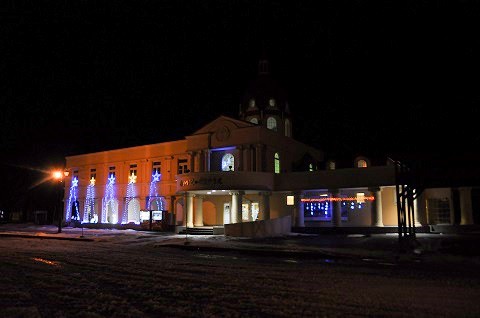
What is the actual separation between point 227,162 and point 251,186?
17.7 feet

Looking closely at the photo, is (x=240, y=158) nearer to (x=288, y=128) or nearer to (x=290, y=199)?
(x=290, y=199)

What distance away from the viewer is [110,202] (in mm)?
46594

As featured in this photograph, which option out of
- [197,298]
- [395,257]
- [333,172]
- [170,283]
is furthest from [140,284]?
[333,172]

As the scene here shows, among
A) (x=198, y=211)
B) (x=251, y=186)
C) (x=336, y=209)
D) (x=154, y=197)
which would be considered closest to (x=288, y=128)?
(x=251, y=186)

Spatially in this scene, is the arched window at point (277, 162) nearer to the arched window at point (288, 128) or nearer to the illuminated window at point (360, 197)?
the arched window at point (288, 128)

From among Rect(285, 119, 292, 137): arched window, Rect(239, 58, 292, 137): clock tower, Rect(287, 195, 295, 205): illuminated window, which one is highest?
Rect(239, 58, 292, 137): clock tower

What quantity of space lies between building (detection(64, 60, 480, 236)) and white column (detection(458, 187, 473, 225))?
0.06m

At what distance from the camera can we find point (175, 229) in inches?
1435

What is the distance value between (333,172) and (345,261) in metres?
18.9

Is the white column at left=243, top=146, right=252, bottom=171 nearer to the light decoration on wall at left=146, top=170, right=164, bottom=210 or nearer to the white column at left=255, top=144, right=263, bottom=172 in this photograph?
the white column at left=255, top=144, right=263, bottom=172

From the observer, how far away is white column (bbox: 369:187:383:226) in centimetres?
3272

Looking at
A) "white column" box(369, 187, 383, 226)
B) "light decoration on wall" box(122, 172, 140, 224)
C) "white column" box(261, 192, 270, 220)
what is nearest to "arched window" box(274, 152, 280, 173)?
"white column" box(261, 192, 270, 220)

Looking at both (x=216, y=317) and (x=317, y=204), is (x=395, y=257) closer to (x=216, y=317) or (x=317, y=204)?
(x=216, y=317)

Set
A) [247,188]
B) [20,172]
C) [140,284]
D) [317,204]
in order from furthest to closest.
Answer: [20,172], [317,204], [247,188], [140,284]
